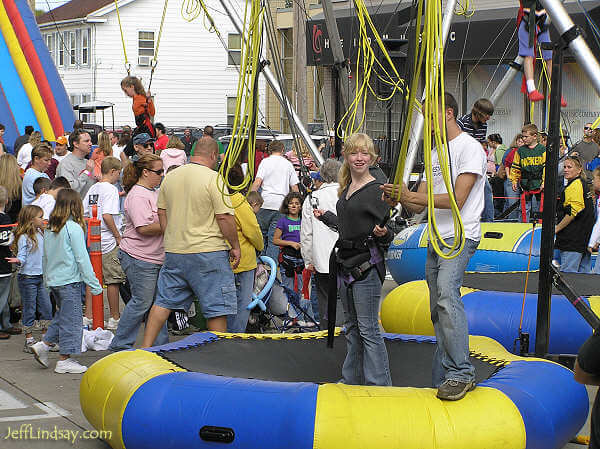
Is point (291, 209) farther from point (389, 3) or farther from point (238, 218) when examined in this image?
point (389, 3)

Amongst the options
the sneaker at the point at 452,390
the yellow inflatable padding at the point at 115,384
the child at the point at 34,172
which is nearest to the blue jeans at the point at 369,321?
the sneaker at the point at 452,390

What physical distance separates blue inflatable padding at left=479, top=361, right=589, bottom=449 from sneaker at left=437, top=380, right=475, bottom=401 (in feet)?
0.91

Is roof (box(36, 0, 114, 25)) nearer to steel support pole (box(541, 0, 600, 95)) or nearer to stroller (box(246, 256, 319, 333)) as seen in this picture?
stroller (box(246, 256, 319, 333))

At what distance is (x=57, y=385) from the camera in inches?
282

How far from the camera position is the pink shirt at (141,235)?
25.5 ft

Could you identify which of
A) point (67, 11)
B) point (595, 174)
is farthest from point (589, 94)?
point (67, 11)

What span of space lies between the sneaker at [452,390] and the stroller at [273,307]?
9.84ft

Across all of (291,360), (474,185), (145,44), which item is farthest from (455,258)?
(145,44)

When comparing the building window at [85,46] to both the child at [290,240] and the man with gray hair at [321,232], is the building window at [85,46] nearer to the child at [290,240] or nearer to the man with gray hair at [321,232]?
the child at [290,240]

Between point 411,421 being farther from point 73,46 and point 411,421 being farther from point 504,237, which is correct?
point 73,46

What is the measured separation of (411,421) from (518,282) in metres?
4.85

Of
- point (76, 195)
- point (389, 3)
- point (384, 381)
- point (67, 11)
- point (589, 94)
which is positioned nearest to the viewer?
point (384, 381)

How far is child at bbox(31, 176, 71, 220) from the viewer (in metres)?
9.02

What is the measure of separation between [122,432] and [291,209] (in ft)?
14.4
